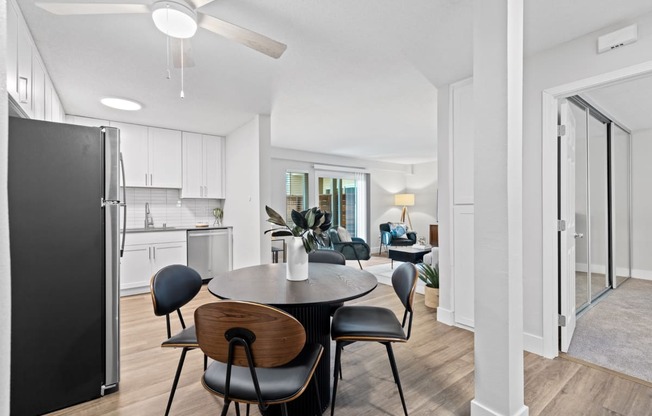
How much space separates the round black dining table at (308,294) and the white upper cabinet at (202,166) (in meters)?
3.40

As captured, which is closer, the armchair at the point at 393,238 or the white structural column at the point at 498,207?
the white structural column at the point at 498,207

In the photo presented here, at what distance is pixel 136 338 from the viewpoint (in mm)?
2908

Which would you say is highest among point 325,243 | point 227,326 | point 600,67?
point 600,67

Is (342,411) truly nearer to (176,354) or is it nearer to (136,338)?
(176,354)

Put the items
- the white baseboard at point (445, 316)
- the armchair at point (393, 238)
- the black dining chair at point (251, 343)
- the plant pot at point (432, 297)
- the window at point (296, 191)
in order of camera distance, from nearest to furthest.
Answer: the black dining chair at point (251, 343) < the white baseboard at point (445, 316) < the plant pot at point (432, 297) < the window at point (296, 191) < the armchair at point (393, 238)

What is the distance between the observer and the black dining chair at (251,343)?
1.18m

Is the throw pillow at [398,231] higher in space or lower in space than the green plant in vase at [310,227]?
lower

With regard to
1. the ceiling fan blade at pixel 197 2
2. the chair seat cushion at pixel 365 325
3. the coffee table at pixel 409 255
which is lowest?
the coffee table at pixel 409 255

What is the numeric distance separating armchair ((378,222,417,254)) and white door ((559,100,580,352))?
14.8 feet

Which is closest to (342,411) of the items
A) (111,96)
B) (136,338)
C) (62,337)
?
(62,337)

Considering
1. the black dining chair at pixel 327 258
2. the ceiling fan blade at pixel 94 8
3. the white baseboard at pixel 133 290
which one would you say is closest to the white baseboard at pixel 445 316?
the black dining chair at pixel 327 258

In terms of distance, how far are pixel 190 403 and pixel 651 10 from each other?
3.75m

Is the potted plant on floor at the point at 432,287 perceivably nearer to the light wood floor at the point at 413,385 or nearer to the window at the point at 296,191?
the light wood floor at the point at 413,385

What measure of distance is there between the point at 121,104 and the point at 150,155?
115 cm
